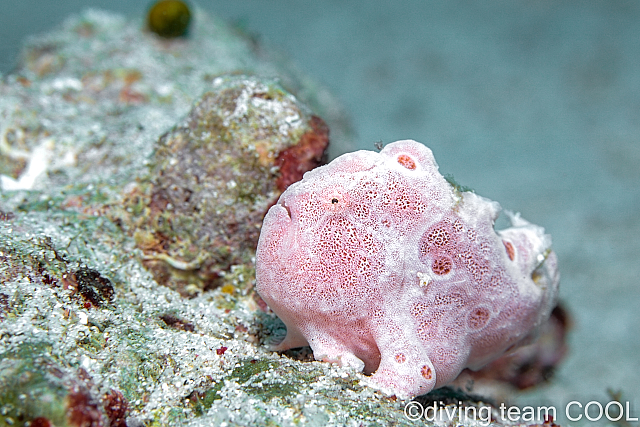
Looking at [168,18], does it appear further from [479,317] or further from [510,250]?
[479,317]

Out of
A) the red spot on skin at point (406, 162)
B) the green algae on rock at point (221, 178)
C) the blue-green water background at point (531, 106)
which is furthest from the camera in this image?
the blue-green water background at point (531, 106)

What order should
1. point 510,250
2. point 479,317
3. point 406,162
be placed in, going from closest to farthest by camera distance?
1. point 406,162
2. point 479,317
3. point 510,250

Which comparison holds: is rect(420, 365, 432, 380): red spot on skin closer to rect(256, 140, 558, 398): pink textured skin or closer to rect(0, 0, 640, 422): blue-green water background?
rect(256, 140, 558, 398): pink textured skin

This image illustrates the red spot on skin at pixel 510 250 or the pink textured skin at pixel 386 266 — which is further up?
the red spot on skin at pixel 510 250

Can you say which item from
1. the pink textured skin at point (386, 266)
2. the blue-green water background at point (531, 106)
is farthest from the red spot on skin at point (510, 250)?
the blue-green water background at point (531, 106)

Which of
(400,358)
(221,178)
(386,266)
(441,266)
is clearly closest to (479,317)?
(441,266)

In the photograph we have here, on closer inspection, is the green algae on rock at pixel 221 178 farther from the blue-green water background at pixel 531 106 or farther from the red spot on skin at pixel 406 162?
the blue-green water background at pixel 531 106

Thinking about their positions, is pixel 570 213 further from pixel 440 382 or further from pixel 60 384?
pixel 60 384
